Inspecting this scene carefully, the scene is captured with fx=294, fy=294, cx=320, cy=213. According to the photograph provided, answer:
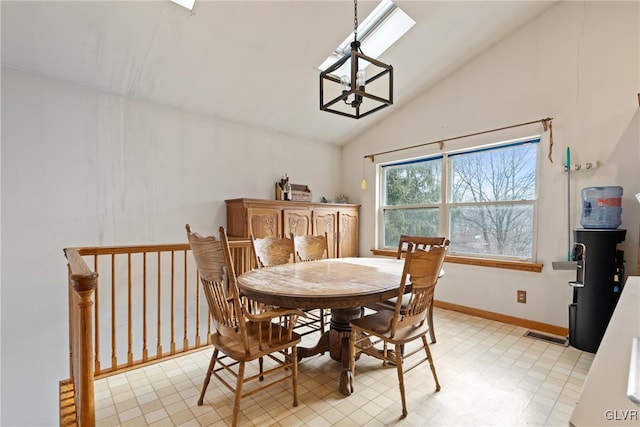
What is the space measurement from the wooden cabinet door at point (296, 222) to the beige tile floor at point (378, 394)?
182 centimetres

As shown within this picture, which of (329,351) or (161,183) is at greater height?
(161,183)

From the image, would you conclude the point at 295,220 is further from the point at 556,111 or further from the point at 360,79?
the point at 556,111

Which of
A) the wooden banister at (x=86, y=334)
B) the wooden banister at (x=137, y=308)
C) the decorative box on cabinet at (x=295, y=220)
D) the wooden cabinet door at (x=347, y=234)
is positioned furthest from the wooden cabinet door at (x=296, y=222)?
the wooden banister at (x=86, y=334)

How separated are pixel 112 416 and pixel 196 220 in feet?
7.20

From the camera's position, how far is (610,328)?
2.89 feet

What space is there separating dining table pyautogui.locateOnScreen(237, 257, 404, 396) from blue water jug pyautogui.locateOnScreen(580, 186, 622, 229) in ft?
5.67

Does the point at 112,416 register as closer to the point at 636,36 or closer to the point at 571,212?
the point at 571,212

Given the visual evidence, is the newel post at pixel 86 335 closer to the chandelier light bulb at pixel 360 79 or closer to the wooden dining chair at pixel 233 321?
the wooden dining chair at pixel 233 321

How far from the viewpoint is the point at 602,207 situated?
2535 mm

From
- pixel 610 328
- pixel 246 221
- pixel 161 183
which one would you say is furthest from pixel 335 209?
pixel 610 328

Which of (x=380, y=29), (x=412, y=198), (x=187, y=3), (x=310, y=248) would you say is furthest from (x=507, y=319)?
(x=187, y=3)

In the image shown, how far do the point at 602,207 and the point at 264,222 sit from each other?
3350mm

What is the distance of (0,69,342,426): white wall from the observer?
2.56 meters

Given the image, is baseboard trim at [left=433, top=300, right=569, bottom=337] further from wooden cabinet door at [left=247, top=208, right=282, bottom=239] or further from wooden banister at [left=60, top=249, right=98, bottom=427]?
wooden banister at [left=60, top=249, right=98, bottom=427]
